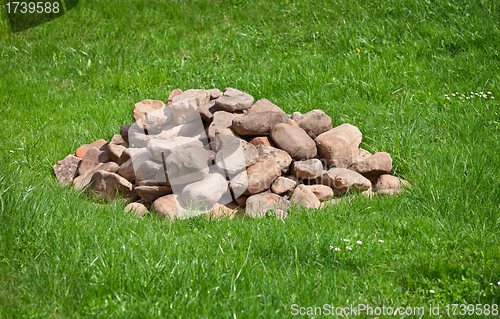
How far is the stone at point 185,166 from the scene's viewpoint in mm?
4055

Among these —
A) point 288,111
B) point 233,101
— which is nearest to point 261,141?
point 233,101

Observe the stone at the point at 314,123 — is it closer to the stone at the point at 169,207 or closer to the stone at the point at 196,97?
the stone at the point at 196,97

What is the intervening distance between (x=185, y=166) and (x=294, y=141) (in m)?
1.16

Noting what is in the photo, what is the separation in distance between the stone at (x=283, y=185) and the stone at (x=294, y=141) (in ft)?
1.05

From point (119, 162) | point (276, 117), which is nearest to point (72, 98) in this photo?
point (119, 162)

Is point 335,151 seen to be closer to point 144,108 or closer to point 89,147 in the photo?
point 144,108

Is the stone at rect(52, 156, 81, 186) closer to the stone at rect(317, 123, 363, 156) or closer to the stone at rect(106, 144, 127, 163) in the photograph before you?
the stone at rect(106, 144, 127, 163)

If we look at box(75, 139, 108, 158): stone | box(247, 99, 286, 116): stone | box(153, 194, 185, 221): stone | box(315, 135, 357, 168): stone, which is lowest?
box(75, 139, 108, 158): stone

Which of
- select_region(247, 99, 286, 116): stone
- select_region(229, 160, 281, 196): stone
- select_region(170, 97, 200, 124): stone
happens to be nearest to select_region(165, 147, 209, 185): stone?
select_region(229, 160, 281, 196): stone

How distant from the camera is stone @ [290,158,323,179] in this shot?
422 centimetres

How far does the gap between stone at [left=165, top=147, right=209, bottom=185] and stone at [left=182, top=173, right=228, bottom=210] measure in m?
0.08

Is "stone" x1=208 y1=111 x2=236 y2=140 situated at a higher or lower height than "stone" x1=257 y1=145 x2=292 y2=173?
higher

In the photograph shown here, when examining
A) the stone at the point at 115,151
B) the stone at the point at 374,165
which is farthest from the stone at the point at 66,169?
the stone at the point at 374,165

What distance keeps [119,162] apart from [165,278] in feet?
7.78
